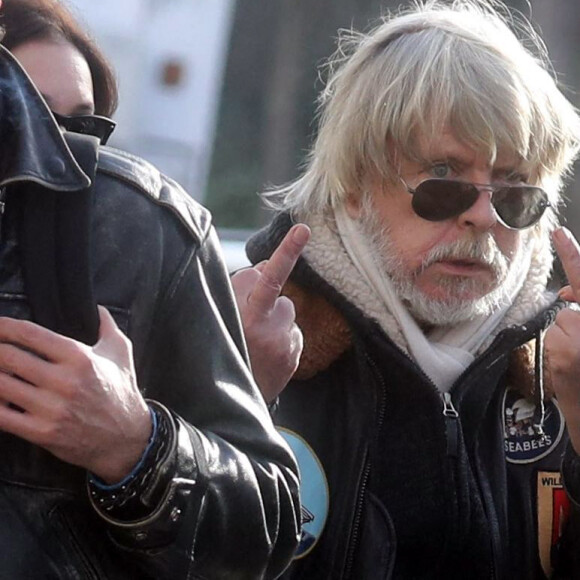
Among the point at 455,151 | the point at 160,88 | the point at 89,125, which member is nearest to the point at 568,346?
the point at 455,151

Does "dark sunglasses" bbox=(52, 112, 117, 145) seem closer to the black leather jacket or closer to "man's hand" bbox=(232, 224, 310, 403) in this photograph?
"man's hand" bbox=(232, 224, 310, 403)

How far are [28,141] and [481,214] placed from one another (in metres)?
1.47

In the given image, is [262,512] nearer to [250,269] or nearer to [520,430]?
[250,269]

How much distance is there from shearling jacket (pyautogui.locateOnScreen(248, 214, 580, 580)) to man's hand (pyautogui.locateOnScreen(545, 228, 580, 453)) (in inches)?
3.0

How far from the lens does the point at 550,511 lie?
325 centimetres

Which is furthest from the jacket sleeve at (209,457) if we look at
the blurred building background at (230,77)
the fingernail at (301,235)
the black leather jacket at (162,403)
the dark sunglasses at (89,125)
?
the blurred building background at (230,77)

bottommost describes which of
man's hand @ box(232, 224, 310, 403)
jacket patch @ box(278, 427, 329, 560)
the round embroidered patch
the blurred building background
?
the blurred building background

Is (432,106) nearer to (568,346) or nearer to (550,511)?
(568,346)

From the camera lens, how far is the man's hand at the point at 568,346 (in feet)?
10.4

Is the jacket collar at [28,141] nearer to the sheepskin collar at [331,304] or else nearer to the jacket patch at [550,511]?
the sheepskin collar at [331,304]

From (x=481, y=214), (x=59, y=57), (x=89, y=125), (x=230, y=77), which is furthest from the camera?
(x=230, y=77)

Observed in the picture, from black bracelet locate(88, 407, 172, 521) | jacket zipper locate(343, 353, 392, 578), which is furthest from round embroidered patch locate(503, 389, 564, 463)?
black bracelet locate(88, 407, 172, 521)

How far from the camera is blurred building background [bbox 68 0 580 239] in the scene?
12289 mm

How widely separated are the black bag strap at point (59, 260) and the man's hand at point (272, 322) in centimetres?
87
